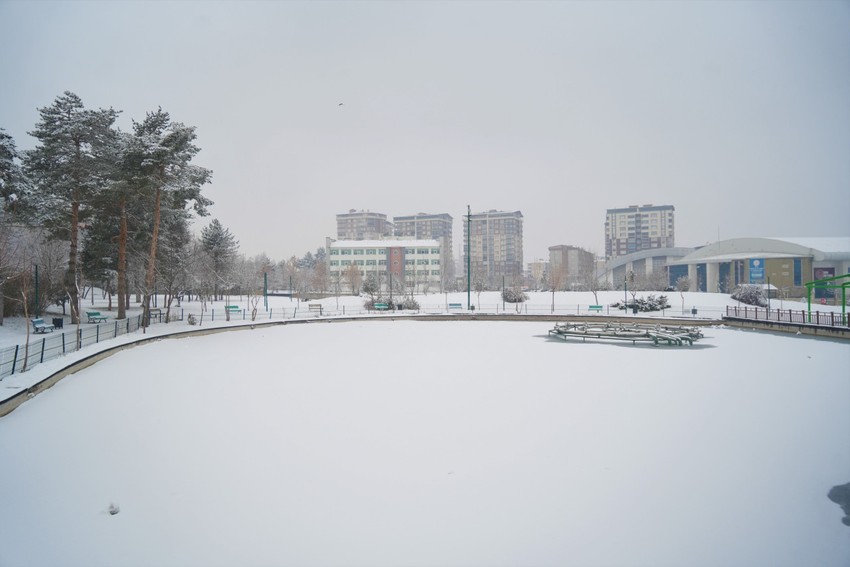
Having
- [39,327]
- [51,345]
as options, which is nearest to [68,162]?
[39,327]

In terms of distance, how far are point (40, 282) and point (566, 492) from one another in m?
36.9

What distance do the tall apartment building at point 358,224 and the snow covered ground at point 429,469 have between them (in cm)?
17904

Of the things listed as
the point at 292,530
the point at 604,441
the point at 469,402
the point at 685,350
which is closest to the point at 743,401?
the point at 604,441

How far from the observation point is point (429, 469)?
7.48 metres

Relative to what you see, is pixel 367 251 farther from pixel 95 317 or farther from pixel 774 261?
pixel 95 317

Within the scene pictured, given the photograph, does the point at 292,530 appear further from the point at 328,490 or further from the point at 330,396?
the point at 330,396

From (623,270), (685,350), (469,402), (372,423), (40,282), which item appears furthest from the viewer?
(623,270)

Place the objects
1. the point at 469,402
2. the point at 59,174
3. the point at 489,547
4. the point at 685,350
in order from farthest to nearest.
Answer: the point at 59,174 < the point at 685,350 < the point at 469,402 < the point at 489,547

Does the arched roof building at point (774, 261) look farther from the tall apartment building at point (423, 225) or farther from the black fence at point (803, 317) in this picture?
the tall apartment building at point (423, 225)

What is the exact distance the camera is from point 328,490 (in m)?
6.79

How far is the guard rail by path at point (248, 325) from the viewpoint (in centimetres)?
1132

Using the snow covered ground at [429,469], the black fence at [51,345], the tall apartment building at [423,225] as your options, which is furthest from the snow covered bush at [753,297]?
the tall apartment building at [423,225]

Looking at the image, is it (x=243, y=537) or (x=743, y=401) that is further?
(x=743, y=401)

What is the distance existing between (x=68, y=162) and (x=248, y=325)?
43.5 feet
